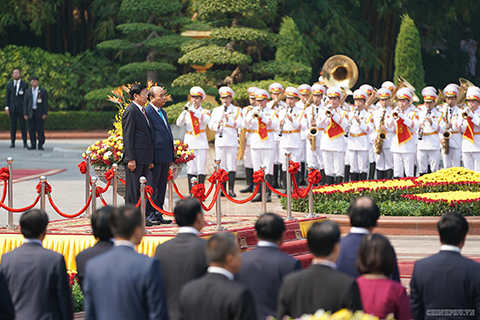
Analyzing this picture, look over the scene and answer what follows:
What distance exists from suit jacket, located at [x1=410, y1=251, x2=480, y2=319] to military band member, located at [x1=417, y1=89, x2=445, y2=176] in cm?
1113

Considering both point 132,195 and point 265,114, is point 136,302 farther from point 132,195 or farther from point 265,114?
point 265,114

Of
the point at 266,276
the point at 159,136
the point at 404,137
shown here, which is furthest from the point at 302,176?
the point at 266,276

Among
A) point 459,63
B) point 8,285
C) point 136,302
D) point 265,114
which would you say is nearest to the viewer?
point 136,302

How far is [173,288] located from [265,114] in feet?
32.1

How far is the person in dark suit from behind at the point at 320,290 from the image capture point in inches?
180

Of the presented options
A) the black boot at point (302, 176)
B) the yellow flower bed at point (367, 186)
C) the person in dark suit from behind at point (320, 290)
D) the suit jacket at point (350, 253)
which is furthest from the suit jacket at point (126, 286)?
the black boot at point (302, 176)

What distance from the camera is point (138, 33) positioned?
29.3 metres

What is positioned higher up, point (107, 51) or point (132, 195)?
point (107, 51)

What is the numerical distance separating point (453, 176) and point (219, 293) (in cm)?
1049

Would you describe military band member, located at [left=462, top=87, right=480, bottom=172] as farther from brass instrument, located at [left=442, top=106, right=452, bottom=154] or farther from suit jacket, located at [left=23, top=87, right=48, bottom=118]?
suit jacket, located at [left=23, top=87, right=48, bottom=118]

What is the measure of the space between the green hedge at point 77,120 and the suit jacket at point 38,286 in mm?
24963

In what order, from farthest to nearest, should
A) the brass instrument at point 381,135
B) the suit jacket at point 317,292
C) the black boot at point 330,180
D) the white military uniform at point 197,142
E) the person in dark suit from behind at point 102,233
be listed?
the brass instrument at point 381,135 < the black boot at point 330,180 < the white military uniform at point 197,142 < the person in dark suit from behind at point 102,233 < the suit jacket at point 317,292

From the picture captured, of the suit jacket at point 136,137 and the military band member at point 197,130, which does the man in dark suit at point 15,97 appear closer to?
the military band member at point 197,130

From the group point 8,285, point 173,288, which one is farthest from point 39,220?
point 173,288
